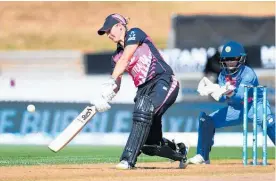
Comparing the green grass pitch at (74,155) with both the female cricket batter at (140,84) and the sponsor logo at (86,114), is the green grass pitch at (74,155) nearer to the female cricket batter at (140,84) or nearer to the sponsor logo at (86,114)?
the sponsor logo at (86,114)

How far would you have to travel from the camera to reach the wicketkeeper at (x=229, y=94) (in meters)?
13.7

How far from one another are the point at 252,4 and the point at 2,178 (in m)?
58.8

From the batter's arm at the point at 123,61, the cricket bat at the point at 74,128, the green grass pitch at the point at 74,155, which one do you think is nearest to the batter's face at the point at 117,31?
the batter's arm at the point at 123,61

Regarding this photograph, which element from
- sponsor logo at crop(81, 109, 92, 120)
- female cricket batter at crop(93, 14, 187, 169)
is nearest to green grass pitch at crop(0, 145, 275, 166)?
sponsor logo at crop(81, 109, 92, 120)

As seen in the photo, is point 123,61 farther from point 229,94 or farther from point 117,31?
point 229,94

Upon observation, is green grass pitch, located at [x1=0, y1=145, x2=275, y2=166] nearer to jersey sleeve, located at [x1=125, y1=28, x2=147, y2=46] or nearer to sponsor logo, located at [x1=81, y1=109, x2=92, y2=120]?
sponsor logo, located at [x1=81, y1=109, x2=92, y2=120]

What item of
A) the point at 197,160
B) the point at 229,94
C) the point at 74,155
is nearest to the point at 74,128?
the point at 197,160

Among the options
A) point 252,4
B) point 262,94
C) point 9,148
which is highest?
point 252,4

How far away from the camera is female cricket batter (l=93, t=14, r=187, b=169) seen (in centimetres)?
1165

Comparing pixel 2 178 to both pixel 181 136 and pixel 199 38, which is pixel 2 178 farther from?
pixel 199 38

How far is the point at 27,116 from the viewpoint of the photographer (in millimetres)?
21047

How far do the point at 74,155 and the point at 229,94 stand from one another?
14.3ft

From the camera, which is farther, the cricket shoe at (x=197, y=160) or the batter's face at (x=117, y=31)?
the cricket shoe at (x=197, y=160)

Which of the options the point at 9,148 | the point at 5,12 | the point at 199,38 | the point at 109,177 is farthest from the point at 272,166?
the point at 5,12
